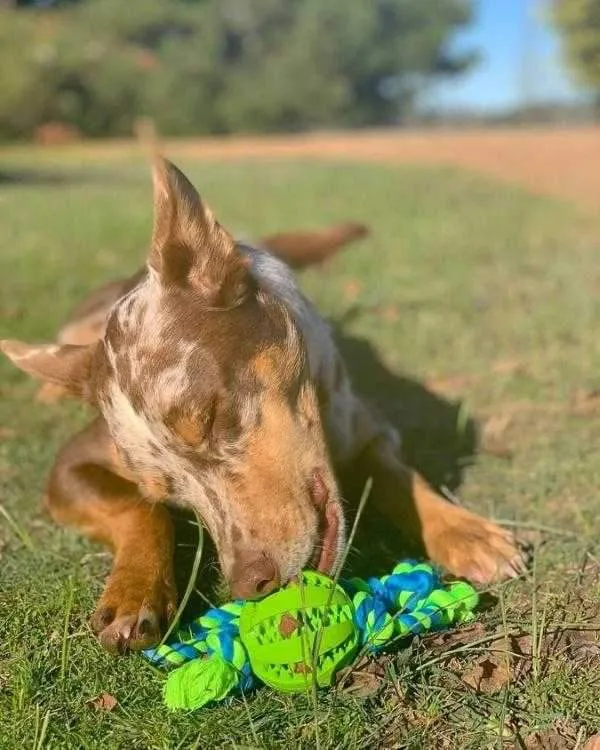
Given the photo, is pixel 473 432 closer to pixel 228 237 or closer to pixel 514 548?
pixel 514 548

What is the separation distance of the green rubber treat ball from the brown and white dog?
12cm

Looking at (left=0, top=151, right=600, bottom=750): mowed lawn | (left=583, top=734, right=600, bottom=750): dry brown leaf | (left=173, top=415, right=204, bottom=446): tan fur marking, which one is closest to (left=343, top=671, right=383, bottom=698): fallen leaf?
(left=0, top=151, right=600, bottom=750): mowed lawn

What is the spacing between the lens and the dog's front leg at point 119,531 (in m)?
2.44

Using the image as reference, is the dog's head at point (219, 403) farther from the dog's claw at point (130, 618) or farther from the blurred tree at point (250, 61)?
the blurred tree at point (250, 61)

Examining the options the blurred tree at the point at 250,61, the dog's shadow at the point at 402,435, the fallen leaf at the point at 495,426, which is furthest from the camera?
the blurred tree at the point at 250,61

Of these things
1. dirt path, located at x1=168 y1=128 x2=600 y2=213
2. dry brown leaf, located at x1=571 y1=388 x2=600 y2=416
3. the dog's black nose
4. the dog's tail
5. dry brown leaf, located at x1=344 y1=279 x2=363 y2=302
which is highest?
the dog's black nose

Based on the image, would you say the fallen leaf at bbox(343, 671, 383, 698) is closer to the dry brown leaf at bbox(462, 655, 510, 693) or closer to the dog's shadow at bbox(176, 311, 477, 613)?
the dry brown leaf at bbox(462, 655, 510, 693)

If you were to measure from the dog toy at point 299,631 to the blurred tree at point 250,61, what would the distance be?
35.0 metres

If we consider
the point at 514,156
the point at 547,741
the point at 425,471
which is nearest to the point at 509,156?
the point at 514,156

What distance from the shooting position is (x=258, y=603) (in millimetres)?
2340

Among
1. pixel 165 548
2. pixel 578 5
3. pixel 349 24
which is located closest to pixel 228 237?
pixel 165 548

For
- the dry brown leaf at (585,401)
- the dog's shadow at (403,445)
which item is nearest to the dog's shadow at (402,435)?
the dog's shadow at (403,445)

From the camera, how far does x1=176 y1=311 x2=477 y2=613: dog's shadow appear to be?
2.93m

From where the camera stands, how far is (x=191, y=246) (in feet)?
9.20
